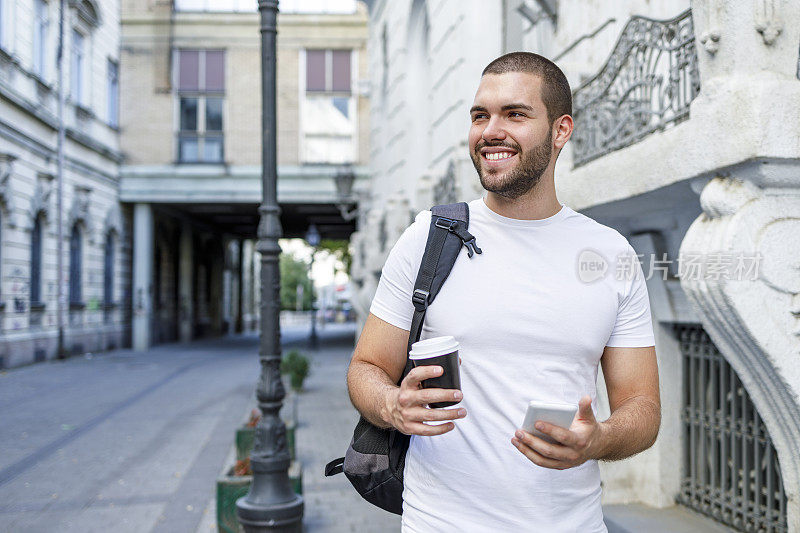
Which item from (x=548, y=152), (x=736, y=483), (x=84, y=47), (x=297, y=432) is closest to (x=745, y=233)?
(x=548, y=152)

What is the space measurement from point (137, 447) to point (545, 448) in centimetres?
A: 901

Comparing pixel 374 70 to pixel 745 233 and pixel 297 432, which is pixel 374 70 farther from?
pixel 745 233

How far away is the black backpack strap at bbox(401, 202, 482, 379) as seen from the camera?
2016 millimetres

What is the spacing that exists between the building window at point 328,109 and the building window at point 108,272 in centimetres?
694

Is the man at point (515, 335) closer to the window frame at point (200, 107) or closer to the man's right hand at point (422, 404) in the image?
the man's right hand at point (422, 404)

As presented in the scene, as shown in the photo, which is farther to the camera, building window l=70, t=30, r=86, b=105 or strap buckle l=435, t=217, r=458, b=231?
building window l=70, t=30, r=86, b=105

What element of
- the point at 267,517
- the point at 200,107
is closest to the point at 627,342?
the point at 267,517

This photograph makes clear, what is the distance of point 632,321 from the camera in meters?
2.11

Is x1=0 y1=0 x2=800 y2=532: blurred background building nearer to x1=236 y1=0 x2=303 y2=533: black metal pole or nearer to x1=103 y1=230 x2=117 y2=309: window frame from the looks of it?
x1=103 y1=230 x2=117 y2=309: window frame

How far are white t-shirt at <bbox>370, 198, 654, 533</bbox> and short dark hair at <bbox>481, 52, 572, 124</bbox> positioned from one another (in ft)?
1.03

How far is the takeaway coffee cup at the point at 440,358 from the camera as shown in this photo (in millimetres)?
1667

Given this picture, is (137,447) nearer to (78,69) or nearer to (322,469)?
(322,469)

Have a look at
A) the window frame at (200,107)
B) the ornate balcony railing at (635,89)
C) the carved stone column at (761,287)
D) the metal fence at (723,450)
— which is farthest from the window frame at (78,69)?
the carved stone column at (761,287)

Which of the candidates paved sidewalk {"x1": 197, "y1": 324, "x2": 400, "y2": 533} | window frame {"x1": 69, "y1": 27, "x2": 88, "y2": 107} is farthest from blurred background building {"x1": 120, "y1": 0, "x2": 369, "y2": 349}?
paved sidewalk {"x1": 197, "y1": 324, "x2": 400, "y2": 533}
